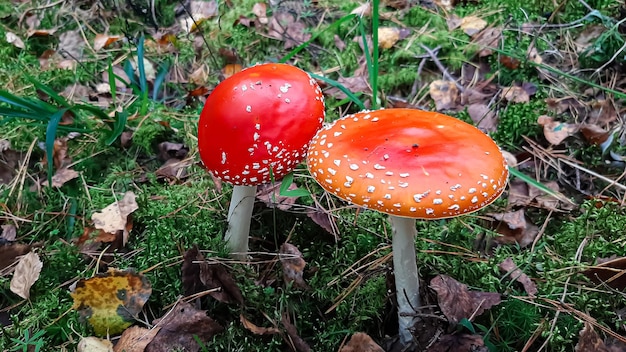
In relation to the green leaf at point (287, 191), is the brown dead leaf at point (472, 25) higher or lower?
lower

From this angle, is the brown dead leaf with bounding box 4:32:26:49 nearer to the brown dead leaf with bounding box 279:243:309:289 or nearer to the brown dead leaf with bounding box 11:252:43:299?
the brown dead leaf with bounding box 11:252:43:299

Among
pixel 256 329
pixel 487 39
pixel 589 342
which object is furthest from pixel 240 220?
pixel 487 39

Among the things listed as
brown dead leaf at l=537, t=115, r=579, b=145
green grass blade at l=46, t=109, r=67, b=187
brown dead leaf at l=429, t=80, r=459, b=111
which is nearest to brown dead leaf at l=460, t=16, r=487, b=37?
brown dead leaf at l=429, t=80, r=459, b=111

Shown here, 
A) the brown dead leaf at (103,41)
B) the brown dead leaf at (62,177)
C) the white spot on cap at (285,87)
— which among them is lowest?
the brown dead leaf at (62,177)

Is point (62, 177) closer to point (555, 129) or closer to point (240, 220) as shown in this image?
point (240, 220)

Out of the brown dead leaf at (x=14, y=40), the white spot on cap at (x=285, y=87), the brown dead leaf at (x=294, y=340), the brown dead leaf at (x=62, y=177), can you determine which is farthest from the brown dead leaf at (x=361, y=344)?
the brown dead leaf at (x=14, y=40)

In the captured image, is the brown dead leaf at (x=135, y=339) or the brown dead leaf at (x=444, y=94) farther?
the brown dead leaf at (x=444, y=94)

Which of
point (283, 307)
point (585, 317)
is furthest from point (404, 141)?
point (585, 317)

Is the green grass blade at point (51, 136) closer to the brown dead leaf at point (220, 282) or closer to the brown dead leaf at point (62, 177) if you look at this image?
the brown dead leaf at point (62, 177)
